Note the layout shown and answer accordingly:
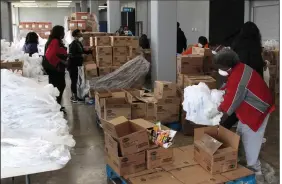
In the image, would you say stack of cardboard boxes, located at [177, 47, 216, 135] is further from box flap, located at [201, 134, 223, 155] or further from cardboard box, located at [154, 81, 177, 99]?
box flap, located at [201, 134, 223, 155]

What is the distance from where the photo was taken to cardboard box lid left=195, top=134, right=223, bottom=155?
3.05m

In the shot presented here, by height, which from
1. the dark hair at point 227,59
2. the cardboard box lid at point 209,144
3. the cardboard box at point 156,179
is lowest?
A: the cardboard box at point 156,179

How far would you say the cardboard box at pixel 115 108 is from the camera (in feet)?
15.0

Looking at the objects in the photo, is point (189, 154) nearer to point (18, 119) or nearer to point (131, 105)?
point (131, 105)

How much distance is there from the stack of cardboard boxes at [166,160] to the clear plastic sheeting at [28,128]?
657mm

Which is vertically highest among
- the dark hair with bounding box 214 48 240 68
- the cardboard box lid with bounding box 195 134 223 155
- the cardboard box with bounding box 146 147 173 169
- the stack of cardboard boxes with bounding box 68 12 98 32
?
the stack of cardboard boxes with bounding box 68 12 98 32

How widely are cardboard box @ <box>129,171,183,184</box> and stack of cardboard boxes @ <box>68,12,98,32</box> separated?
25.9 feet

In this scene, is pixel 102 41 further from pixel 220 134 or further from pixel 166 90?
pixel 220 134

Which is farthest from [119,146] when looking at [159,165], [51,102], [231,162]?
[231,162]

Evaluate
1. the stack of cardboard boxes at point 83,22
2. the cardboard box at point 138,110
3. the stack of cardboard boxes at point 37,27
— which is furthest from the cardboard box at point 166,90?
the stack of cardboard boxes at point 37,27

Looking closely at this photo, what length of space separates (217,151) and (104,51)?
3.83 m

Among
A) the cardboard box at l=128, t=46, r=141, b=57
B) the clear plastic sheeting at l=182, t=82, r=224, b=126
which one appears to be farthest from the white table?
the cardboard box at l=128, t=46, r=141, b=57

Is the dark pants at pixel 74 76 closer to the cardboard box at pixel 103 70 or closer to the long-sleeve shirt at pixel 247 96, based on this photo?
the cardboard box at pixel 103 70

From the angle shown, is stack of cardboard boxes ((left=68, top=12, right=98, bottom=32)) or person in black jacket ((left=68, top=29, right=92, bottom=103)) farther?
stack of cardboard boxes ((left=68, top=12, right=98, bottom=32))
